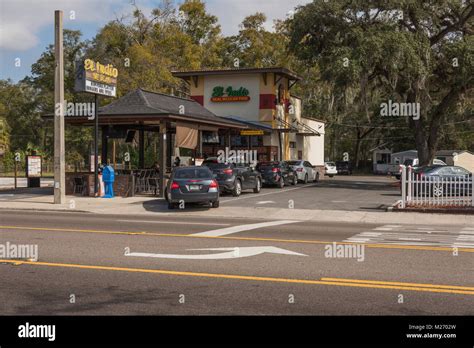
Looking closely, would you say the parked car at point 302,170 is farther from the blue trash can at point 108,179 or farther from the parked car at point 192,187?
the parked car at point 192,187

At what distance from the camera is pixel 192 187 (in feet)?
63.1

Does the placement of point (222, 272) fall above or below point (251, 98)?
below

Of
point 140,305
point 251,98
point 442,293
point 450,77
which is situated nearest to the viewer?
point 140,305

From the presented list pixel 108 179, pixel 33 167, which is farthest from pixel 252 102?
pixel 108 179

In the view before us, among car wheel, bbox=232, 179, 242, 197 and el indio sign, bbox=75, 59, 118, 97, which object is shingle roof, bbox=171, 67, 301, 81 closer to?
el indio sign, bbox=75, 59, 118, 97

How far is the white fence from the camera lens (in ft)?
63.4

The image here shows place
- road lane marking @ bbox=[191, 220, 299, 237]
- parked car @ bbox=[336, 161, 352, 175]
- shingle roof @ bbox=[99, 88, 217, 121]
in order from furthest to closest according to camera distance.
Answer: parked car @ bbox=[336, 161, 352, 175] → shingle roof @ bbox=[99, 88, 217, 121] → road lane marking @ bbox=[191, 220, 299, 237]

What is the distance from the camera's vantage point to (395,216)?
1803cm

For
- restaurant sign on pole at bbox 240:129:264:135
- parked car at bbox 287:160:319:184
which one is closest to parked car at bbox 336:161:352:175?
parked car at bbox 287:160:319:184

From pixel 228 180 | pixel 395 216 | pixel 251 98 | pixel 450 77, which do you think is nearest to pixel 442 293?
pixel 395 216

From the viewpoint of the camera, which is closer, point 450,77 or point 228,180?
point 228,180

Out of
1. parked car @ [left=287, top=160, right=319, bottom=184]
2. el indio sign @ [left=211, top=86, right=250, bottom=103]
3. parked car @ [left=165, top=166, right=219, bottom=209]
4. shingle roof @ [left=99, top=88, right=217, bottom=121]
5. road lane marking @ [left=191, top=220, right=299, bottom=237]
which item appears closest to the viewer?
road lane marking @ [left=191, top=220, right=299, bottom=237]

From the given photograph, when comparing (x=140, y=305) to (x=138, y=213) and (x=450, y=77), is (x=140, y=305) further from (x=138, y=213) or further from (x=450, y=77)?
(x=450, y=77)
